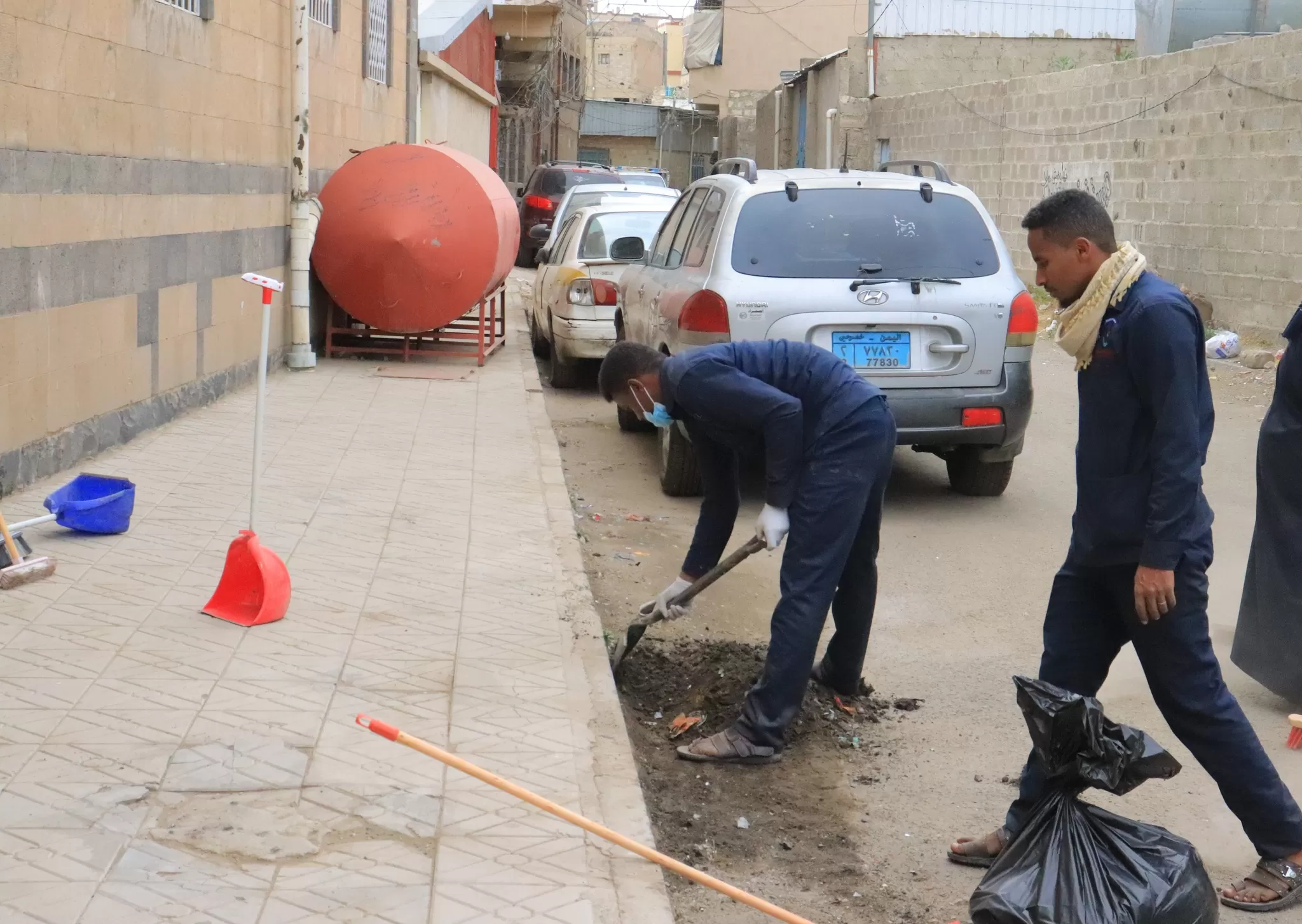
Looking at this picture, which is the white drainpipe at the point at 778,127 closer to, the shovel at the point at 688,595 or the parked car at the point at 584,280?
the parked car at the point at 584,280

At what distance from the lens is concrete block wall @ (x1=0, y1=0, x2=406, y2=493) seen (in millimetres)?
7066

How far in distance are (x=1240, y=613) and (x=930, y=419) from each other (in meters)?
2.65

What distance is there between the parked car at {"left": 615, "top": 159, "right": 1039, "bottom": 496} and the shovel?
258 centimetres

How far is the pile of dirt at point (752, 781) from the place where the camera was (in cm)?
387

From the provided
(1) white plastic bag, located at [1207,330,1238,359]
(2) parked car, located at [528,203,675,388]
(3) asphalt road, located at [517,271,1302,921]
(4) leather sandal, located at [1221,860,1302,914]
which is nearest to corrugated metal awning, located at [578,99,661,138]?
(2) parked car, located at [528,203,675,388]

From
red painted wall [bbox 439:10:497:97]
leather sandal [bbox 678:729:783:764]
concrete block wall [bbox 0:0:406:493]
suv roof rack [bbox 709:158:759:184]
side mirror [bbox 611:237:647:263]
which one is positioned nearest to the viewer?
leather sandal [bbox 678:729:783:764]

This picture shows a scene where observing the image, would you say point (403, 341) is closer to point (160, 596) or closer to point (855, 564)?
point (160, 596)

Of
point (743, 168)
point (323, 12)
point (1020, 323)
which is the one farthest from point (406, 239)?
point (1020, 323)

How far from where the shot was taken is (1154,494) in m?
3.45

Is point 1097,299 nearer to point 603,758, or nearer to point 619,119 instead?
point 603,758

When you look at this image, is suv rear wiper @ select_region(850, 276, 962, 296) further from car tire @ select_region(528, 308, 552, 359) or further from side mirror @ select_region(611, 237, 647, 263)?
car tire @ select_region(528, 308, 552, 359)

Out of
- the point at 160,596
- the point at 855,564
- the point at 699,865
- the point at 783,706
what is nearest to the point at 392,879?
the point at 699,865

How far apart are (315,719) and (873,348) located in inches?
162

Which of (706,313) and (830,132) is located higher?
(830,132)
